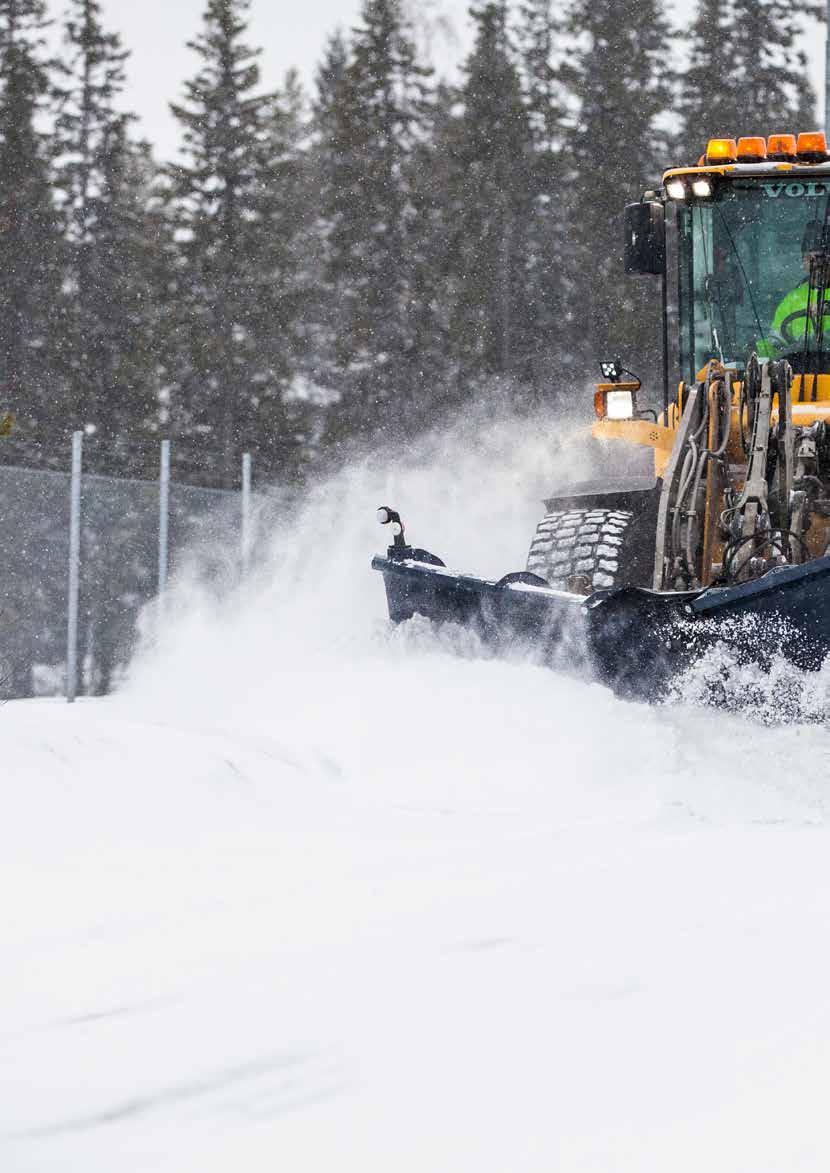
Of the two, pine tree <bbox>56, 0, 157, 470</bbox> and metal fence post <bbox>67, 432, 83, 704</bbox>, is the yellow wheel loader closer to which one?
metal fence post <bbox>67, 432, 83, 704</bbox>

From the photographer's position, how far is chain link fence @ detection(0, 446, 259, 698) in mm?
12828

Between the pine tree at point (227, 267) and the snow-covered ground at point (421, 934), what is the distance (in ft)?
86.4

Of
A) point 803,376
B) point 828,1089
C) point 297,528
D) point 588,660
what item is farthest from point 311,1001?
point 297,528

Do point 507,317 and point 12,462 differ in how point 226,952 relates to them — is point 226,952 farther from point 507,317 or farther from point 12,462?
point 507,317

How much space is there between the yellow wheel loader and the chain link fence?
18.6ft

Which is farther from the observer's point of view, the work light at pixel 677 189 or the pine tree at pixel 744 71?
the pine tree at pixel 744 71

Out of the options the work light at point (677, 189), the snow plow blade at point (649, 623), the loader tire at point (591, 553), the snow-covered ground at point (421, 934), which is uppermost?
the work light at point (677, 189)

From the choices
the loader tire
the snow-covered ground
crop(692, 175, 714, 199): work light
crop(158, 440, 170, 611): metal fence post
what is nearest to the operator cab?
crop(692, 175, 714, 199): work light

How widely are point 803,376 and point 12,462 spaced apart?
841 inches

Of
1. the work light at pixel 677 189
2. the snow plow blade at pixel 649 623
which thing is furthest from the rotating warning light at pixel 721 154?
the snow plow blade at pixel 649 623

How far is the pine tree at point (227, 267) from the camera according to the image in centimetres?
3356

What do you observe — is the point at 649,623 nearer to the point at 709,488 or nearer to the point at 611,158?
the point at 709,488

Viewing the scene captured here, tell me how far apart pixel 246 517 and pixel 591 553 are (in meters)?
8.37

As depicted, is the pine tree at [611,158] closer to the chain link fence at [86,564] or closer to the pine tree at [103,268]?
the pine tree at [103,268]
